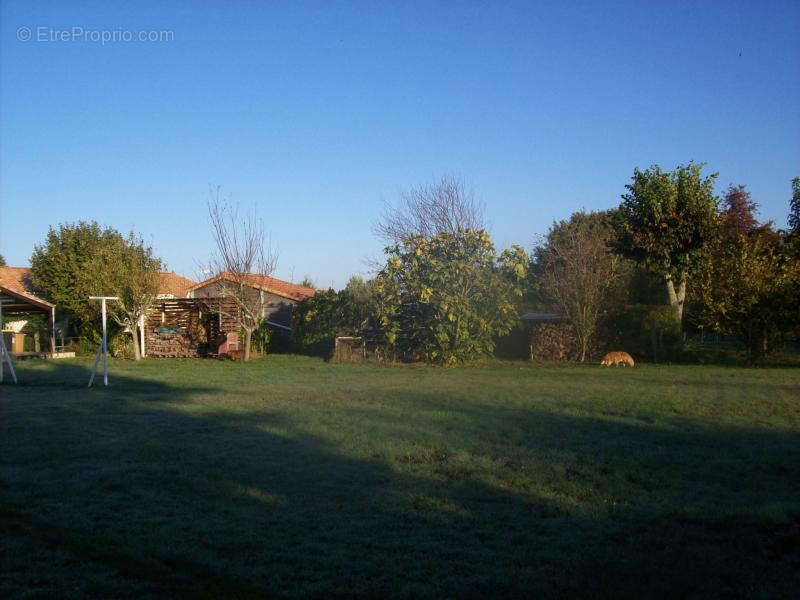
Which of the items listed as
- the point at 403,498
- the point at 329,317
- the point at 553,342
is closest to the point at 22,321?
the point at 329,317

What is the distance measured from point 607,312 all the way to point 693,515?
785 inches

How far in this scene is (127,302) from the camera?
28625mm

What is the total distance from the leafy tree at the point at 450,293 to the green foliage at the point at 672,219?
4534 millimetres

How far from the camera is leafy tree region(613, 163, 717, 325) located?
79.2ft

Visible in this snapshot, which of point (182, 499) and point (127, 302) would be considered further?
point (127, 302)

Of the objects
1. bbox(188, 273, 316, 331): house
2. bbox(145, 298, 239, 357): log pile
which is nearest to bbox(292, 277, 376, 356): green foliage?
bbox(188, 273, 316, 331): house

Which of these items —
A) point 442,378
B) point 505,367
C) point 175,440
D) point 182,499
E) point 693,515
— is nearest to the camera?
point 693,515

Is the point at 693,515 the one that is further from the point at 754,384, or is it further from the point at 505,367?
the point at 505,367

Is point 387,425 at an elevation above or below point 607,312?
below

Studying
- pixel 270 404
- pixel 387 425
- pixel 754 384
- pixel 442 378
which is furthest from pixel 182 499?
pixel 754 384

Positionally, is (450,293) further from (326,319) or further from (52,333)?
(52,333)

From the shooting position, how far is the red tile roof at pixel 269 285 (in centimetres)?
2962

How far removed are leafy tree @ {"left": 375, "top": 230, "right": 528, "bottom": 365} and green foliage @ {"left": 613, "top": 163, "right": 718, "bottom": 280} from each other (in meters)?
4.53

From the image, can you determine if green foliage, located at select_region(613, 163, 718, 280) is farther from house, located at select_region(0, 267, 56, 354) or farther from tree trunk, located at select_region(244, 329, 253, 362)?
house, located at select_region(0, 267, 56, 354)
